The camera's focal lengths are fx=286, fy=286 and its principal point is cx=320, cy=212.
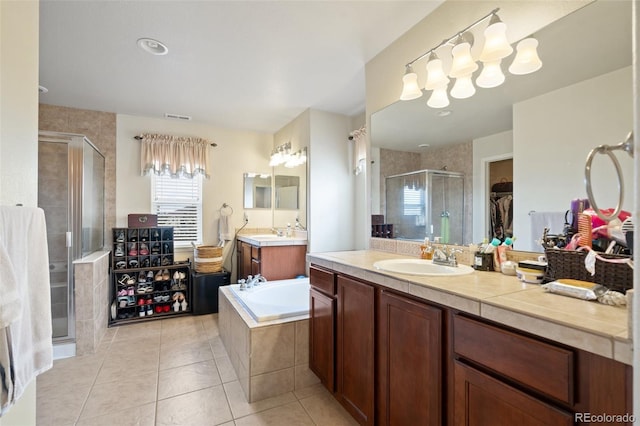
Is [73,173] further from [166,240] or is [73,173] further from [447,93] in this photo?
[447,93]

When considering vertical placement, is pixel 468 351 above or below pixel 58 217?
below

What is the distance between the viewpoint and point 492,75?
1.52m

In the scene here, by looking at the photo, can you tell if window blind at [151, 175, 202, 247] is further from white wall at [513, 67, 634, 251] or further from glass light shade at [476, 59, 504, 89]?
white wall at [513, 67, 634, 251]

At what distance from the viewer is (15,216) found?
38.7 inches

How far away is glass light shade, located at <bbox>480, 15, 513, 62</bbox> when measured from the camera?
139 cm

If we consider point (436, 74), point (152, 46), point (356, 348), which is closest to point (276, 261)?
point (356, 348)

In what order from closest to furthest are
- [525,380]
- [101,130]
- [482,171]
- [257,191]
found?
[525,380] → [482,171] → [101,130] → [257,191]

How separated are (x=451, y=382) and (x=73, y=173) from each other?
337cm

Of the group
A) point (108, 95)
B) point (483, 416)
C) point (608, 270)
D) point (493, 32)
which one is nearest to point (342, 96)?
point (493, 32)

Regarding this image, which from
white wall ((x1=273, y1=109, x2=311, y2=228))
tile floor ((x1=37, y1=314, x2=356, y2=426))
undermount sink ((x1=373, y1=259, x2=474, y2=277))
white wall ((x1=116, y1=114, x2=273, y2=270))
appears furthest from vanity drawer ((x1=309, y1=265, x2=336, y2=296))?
white wall ((x1=116, y1=114, x2=273, y2=270))

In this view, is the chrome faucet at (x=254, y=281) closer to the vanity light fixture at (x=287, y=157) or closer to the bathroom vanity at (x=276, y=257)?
the bathroom vanity at (x=276, y=257)

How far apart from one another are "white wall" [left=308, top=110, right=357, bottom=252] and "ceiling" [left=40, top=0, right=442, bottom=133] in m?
0.24

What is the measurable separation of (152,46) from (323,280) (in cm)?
221

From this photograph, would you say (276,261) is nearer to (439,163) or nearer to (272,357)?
(272,357)
